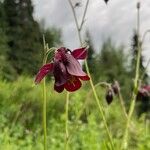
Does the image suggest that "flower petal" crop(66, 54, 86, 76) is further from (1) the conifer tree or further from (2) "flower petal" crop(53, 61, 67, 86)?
(1) the conifer tree

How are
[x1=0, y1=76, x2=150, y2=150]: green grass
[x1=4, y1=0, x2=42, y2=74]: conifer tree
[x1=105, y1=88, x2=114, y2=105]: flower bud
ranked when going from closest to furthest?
[x1=105, y1=88, x2=114, y2=105]: flower bud, [x1=0, y1=76, x2=150, y2=150]: green grass, [x1=4, y1=0, x2=42, y2=74]: conifer tree

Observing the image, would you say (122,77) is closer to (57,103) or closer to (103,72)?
(103,72)

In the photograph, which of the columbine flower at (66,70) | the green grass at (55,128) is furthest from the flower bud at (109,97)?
the columbine flower at (66,70)

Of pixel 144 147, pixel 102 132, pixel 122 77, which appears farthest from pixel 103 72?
pixel 144 147

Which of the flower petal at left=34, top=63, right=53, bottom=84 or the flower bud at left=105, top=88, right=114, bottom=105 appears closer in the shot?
the flower petal at left=34, top=63, right=53, bottom=84

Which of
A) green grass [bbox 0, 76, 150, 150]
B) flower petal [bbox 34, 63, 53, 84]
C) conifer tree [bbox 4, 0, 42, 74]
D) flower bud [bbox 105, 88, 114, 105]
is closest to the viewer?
flower petal [bbox 34, 63, 53, 84]

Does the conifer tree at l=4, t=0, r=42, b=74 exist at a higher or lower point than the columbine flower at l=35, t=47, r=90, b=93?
lower

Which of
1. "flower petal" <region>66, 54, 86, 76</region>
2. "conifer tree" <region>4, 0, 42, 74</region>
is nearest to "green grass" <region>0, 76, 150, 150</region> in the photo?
"flower petal" <region>66, 54, 86, 76</region>
